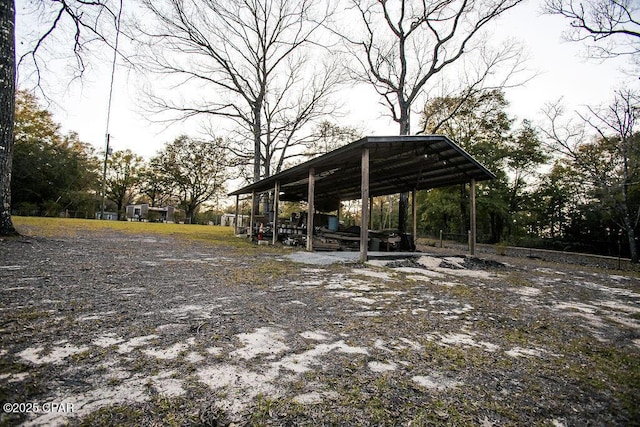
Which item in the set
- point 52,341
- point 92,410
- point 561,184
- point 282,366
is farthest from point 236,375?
point 561,184

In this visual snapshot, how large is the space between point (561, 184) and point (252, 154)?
64.2 ft

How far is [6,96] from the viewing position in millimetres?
6961

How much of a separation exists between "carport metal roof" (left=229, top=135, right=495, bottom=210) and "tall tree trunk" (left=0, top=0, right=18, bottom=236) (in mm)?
7551

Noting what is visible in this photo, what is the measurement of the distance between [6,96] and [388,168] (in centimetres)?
1142

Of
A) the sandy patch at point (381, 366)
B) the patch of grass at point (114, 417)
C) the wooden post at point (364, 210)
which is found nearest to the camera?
the patch of grass at point (114, 417)

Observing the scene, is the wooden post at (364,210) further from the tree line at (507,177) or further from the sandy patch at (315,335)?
the tree line at (507,177)

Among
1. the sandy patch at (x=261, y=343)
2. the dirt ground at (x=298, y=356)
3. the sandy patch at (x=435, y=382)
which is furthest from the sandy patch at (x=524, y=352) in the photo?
the sandy patch at (x=261, y=343)

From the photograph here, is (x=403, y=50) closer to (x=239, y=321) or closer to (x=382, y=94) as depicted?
(x=382, y=94)

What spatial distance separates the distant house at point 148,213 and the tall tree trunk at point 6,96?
1456 inches

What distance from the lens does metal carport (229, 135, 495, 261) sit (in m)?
7.36

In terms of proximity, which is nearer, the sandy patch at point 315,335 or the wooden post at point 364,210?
the sandy patch at point 315,335

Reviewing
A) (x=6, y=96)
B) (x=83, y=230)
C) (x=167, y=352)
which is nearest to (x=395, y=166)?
(x=167, y=352)

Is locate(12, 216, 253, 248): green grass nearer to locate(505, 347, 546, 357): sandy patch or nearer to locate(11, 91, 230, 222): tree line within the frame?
locate(11, 91, 230, 222): tree line

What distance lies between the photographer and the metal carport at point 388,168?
736cm
